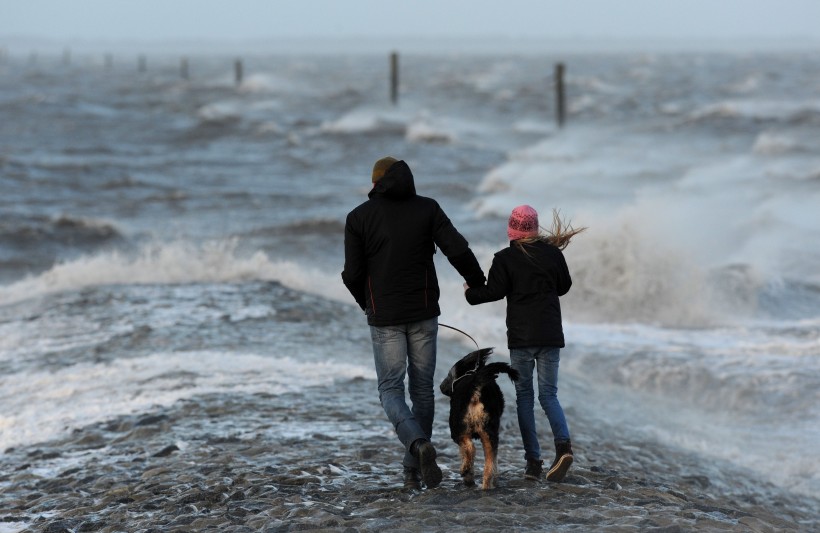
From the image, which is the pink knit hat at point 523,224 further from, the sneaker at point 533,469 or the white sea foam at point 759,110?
the white sea foam at point 759,110

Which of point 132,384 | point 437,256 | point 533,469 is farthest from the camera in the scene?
point 437,256

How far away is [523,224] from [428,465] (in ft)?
4.32

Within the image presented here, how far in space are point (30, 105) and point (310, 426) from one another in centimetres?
4263

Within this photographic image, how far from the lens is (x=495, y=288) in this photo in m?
5.39

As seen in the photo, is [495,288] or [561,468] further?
[561,468]

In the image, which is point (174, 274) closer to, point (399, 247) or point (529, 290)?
point (399, 247)

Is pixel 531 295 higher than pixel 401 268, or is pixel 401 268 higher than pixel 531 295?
pixel 401 268

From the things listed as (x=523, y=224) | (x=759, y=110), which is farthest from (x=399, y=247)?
(x=759, y=110)

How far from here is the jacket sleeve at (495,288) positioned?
537 centimetres

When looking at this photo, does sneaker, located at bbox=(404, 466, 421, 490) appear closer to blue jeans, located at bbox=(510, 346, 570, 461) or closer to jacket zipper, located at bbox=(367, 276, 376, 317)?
blue jeans, located at bbox=(510, 346, 570, 461)

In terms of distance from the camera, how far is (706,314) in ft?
42.4

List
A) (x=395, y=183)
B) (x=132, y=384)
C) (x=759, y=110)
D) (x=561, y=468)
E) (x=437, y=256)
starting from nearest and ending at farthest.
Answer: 1. (x=395, y=183)
2. (x=561, y=468)
3. (x=132, y=384)
4. (x=437, y=256)
5. (x=759, y=110)

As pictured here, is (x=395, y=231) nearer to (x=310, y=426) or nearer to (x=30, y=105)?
(x=310, y=426)

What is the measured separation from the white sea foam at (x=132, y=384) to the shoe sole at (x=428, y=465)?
10.1 feet
